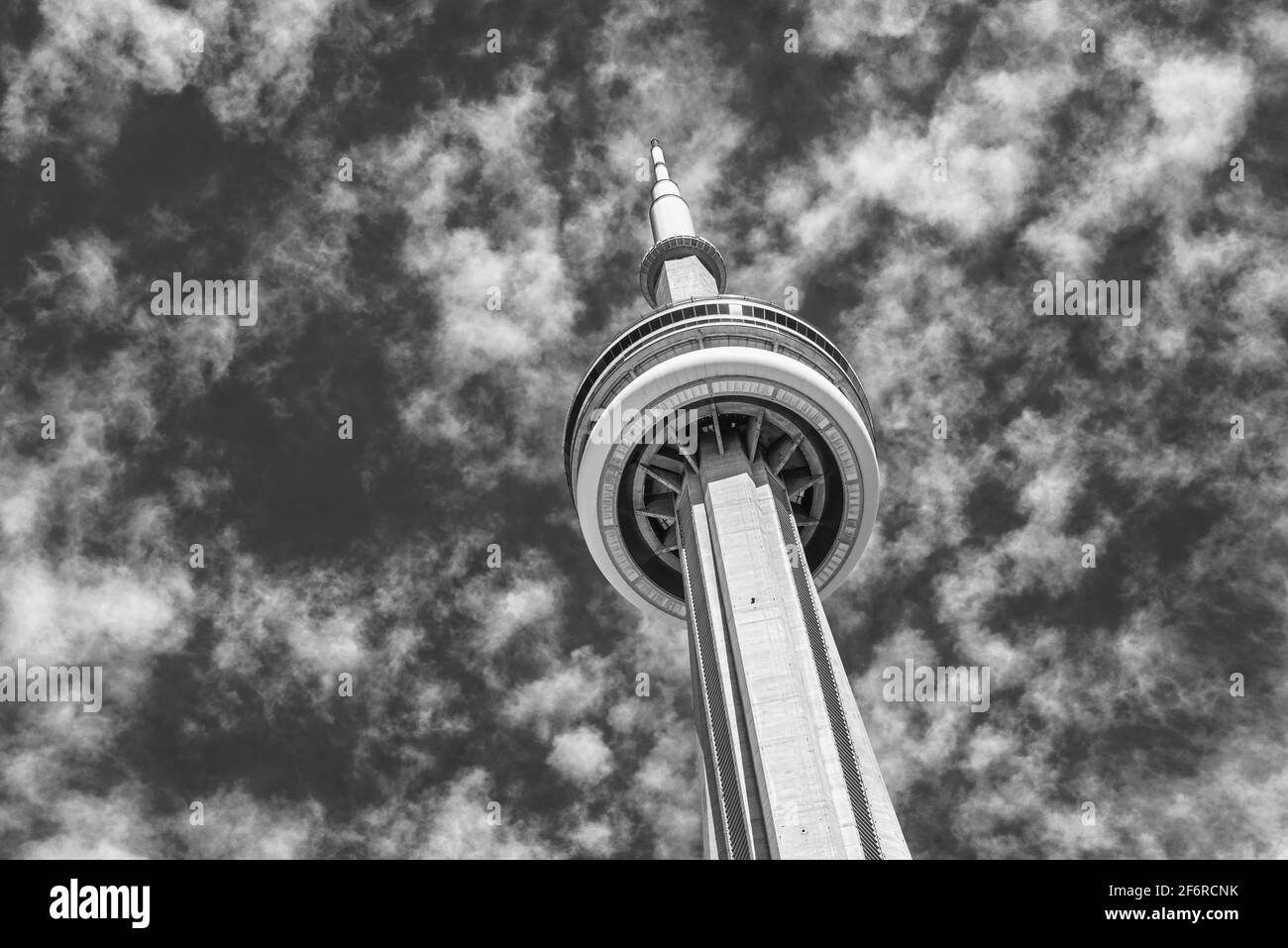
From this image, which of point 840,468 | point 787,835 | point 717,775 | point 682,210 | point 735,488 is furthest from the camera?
point 682,210

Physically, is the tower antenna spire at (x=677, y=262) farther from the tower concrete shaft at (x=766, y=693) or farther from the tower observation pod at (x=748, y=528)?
the tower concrete shaft at (x=766, y=693)

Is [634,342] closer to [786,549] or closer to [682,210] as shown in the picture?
[786,549]

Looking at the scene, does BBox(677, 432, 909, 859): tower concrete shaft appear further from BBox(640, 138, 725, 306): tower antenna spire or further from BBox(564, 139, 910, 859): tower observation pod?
BBox(640, 138, 725, 306): tower antenna spire

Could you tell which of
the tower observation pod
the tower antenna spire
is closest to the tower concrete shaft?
the tower observation pod

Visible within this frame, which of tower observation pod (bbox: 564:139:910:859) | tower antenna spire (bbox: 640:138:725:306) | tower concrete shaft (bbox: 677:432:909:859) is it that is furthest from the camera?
tower antenna spire (bbox: 640:138:725:306)

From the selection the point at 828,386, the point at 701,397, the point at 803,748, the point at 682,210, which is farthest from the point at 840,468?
the point at 682,210

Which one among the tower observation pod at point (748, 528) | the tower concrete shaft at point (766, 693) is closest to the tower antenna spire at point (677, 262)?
the tower observation pod at point (748, 528)

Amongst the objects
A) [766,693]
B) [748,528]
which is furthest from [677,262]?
[766,693]
